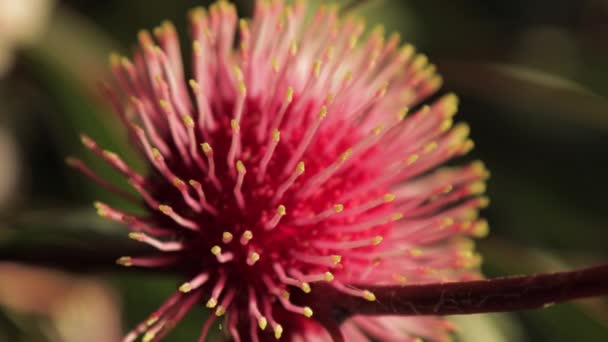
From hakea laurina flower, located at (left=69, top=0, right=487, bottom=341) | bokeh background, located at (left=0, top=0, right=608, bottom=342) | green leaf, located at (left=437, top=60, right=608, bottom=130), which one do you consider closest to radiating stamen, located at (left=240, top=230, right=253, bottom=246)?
hakea laurina flower, located at (left=69, top=0, right=487, bottom=341)

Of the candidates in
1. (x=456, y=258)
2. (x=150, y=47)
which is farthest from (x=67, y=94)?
(x=456, y=258)

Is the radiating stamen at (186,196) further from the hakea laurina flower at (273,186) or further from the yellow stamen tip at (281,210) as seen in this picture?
the yellow stamen tip at (281,210)

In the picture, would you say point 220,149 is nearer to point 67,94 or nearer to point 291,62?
point 291,62

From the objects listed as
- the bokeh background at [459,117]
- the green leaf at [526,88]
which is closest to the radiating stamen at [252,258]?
the bokeh background at [459,117]

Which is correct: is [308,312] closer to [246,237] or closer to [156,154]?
[246,237]

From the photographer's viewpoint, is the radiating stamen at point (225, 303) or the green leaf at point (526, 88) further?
the green leaf at point (526, 88)

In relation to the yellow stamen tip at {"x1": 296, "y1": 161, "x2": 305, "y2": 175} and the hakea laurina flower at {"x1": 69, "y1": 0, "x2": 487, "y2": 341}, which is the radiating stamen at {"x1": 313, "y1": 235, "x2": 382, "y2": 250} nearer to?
the hakea laurina flower at {"x1": 69, "y1": 0, "x2": 487, "y2": 341}
